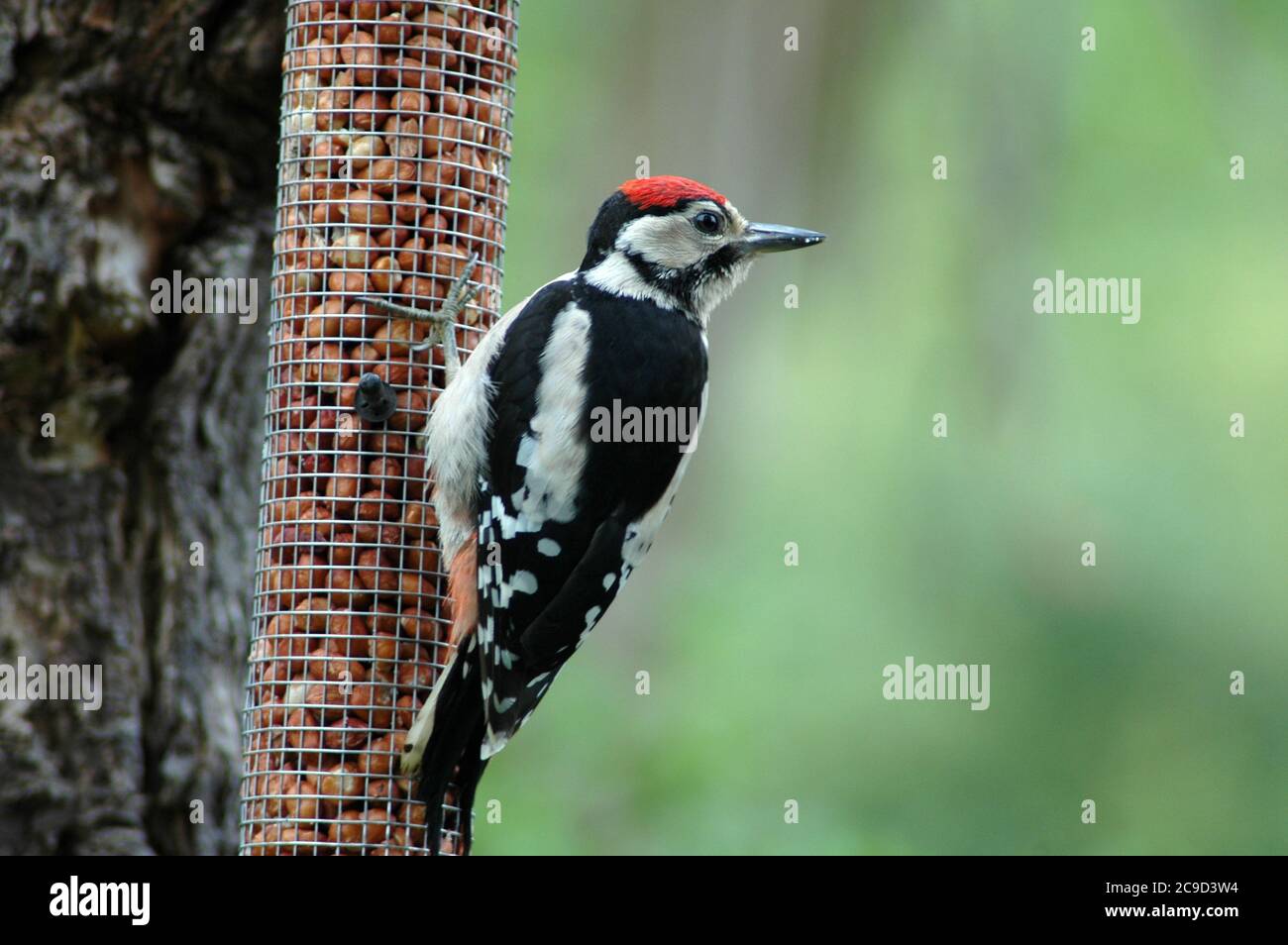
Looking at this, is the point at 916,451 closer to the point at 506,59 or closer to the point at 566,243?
the point at 566,243

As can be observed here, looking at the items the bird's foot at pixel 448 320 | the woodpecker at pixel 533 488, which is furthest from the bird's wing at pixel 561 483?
the bird's foot at pixel 448 320

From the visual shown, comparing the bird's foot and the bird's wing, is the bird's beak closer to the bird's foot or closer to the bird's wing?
the bird's wing

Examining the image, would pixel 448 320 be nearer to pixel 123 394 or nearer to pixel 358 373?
pixel 358 373

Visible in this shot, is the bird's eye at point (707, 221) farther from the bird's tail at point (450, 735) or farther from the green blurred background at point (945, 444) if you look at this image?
the green blurred background at point (945, 444)

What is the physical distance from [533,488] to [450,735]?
0.60 meters

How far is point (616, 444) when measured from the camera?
3.96 metres

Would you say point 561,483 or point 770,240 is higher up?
point 770,240

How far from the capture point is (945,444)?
27.5 feet

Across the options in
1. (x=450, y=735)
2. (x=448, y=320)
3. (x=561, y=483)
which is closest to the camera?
(x=450, y=735)

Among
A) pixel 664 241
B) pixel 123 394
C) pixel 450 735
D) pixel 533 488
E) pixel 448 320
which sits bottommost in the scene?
pixel 450 735

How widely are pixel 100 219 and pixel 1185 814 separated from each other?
6062 mm

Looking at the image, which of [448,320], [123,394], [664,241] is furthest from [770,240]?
[123,394]

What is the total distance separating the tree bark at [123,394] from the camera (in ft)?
13.0
